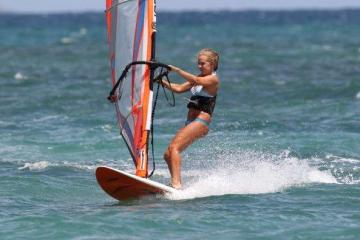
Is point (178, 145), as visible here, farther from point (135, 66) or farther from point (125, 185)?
point (135, 66)

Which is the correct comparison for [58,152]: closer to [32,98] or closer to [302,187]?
[302,187]

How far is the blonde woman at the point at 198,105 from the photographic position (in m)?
10.4

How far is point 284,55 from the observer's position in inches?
1471

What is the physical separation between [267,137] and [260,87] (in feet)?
27.0

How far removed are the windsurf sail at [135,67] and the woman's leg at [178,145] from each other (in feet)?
0.86

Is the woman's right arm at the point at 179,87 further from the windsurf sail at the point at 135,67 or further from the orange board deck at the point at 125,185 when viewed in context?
the orange board deck at the point at 125,185

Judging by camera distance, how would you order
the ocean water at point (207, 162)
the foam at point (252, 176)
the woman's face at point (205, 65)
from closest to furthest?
the ocean water at point (207, 162), the woman's face at point (205, 65), the foam at point (252, 176)

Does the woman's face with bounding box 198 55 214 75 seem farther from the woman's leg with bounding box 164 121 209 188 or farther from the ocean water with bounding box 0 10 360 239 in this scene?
the ocean water with bounding box 0 10 360 239

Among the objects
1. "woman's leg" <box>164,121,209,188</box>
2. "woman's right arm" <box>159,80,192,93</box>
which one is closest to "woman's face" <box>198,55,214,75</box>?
"woman's right arm" <box>159,80,192,93</box>

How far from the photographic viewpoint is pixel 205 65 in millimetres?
10391

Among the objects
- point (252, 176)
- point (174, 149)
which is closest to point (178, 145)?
point (174, 149)

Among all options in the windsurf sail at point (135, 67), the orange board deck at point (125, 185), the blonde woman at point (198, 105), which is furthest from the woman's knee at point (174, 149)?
the orange board deck at point (125, 185)

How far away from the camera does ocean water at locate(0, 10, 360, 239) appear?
946 centimetres

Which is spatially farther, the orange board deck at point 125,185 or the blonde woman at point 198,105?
the blonde woman at point 198,105
